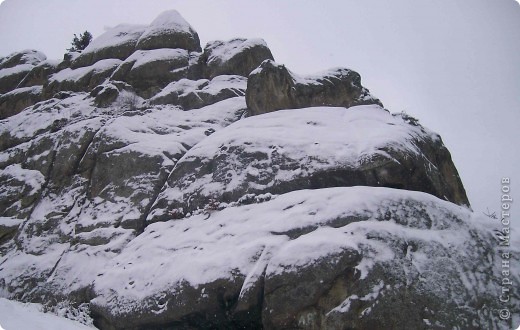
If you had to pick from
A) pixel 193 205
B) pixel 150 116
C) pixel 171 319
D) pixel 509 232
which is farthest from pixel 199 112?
pixel 509 232

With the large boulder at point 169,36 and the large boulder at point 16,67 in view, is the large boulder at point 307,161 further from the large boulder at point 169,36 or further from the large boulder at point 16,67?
the large boulder at point 16,67

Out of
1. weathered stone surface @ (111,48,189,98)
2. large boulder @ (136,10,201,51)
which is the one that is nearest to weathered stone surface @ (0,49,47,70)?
large boulder @ (136,10,201,51)

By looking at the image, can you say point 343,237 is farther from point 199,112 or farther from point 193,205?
point 199,112

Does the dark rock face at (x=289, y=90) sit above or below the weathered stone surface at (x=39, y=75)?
above

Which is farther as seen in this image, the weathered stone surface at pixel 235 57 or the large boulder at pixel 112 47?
the large boulder at pixel 112 47

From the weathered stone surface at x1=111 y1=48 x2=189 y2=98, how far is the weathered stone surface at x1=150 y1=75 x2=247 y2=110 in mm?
909

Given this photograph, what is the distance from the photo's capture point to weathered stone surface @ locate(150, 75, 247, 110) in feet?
62.1

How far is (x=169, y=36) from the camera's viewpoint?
2353 centimetres

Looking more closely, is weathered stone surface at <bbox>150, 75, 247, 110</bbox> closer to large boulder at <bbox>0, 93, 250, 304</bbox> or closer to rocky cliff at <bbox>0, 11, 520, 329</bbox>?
rocky cliff at <bbox>0, 11, 520, 329</bbox>

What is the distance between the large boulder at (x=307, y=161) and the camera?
11172 millimetres

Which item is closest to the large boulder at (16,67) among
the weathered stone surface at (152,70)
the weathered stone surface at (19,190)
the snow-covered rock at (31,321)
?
the weathered stone surface at (152,70)

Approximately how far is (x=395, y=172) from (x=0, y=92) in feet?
86.8

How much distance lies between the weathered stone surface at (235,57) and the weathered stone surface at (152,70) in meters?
1.31

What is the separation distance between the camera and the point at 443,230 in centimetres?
901
